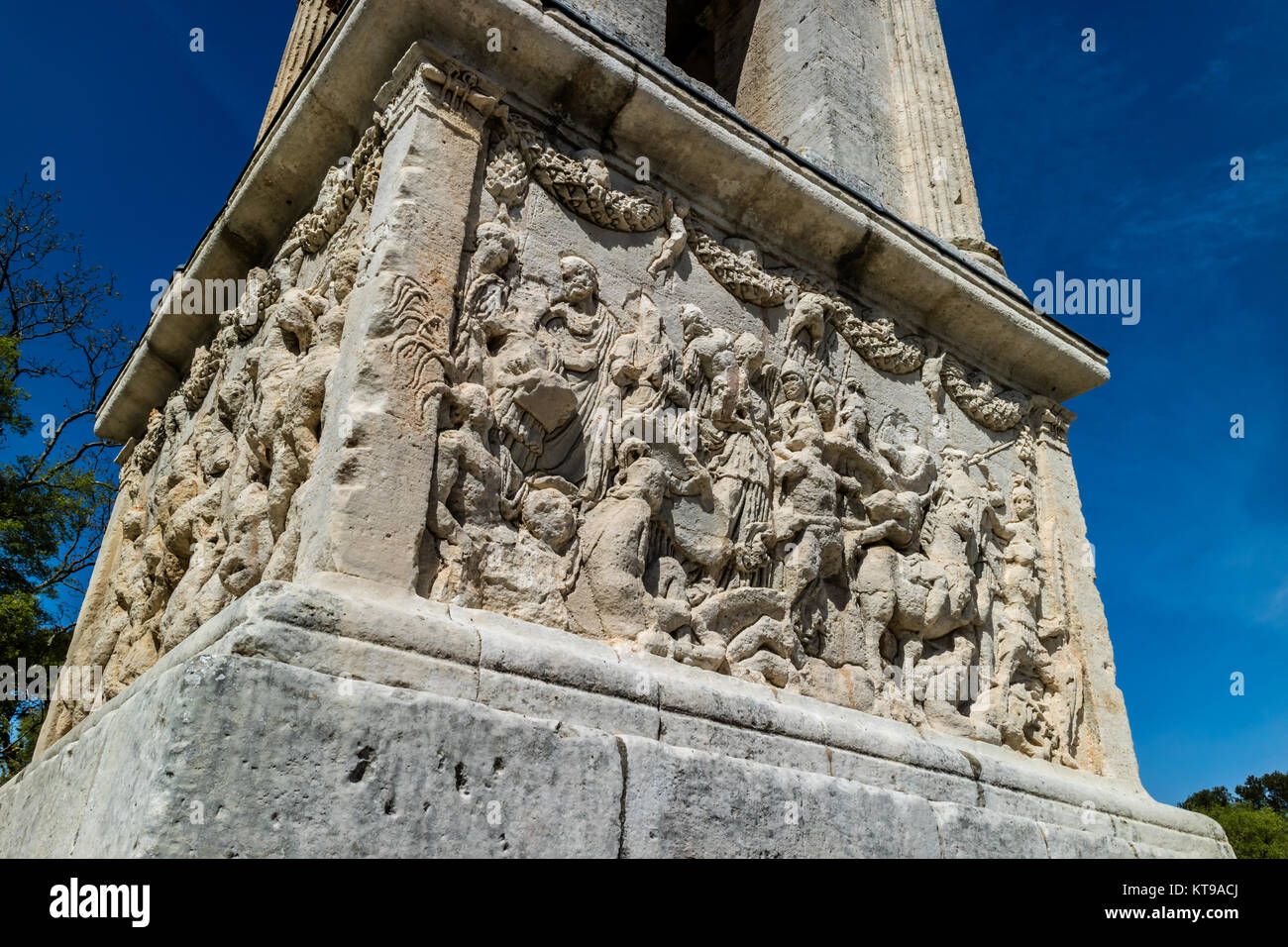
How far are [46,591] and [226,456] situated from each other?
362 inches

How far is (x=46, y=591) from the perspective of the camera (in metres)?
12.7

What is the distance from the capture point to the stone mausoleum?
302cm

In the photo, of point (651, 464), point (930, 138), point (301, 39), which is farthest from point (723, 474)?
point (301, 39)

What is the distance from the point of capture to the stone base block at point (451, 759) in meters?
2.68

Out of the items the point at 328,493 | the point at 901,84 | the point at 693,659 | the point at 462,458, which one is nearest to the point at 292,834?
the point at 328,493

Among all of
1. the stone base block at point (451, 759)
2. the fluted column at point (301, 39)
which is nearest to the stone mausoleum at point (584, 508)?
the stone base block at point (451, 759)

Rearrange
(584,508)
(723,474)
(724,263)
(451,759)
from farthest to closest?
(724,263), (723,474), (584,508), (451,759)

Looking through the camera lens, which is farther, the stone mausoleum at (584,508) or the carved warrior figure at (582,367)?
the carved warrior figure at (582,367)

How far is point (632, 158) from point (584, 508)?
198cm

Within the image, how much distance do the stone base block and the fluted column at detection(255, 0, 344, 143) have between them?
5435 mm

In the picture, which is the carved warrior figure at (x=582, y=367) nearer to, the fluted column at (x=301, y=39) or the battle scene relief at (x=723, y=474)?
the battle scene relief at (x=723, y=474)

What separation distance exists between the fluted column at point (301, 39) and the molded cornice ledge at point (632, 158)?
197 centimetres

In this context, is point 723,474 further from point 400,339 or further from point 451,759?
point 451,759

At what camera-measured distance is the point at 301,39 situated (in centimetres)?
778
